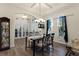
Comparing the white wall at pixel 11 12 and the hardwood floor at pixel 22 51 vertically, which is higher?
the white wall at pixel 11 12

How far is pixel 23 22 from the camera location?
2662 millimetres

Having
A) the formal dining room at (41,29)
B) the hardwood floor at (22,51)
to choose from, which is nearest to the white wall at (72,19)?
the formal dining room at (41,29)

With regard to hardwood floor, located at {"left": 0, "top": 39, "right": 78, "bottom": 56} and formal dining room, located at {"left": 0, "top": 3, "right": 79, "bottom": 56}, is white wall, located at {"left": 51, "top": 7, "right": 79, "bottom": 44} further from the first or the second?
hardwood floor, located at {"left": 0, "top": 39, "right": 78, "bottom": 56}

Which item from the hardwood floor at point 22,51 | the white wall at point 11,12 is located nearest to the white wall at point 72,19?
the hardwood floor at point 22,51

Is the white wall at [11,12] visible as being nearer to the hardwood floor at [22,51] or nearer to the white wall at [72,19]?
the hardwood floor at [22,51]

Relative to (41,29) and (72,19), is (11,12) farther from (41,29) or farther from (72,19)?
Answer: (72,19)

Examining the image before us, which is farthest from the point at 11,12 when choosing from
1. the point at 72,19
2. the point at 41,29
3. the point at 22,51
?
the point at 72,19

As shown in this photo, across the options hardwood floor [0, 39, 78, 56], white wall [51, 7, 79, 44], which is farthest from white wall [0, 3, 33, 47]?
white wall [51, 7, 79, 44]

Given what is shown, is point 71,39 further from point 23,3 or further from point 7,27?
point 7,27

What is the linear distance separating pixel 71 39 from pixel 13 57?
1.35 meters

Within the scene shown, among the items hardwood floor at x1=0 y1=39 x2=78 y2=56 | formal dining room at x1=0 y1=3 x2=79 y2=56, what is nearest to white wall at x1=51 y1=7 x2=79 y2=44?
formal dining room at x1=0 y1=3 x2=79 y2=56

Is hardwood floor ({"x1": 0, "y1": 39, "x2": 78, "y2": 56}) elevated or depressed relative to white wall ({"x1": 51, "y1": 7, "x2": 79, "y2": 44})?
Result: depressed

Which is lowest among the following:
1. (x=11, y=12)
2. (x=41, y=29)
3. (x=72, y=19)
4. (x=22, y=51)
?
(x=22, y=51)

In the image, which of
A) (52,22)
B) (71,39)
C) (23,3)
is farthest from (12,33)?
(71,39)
